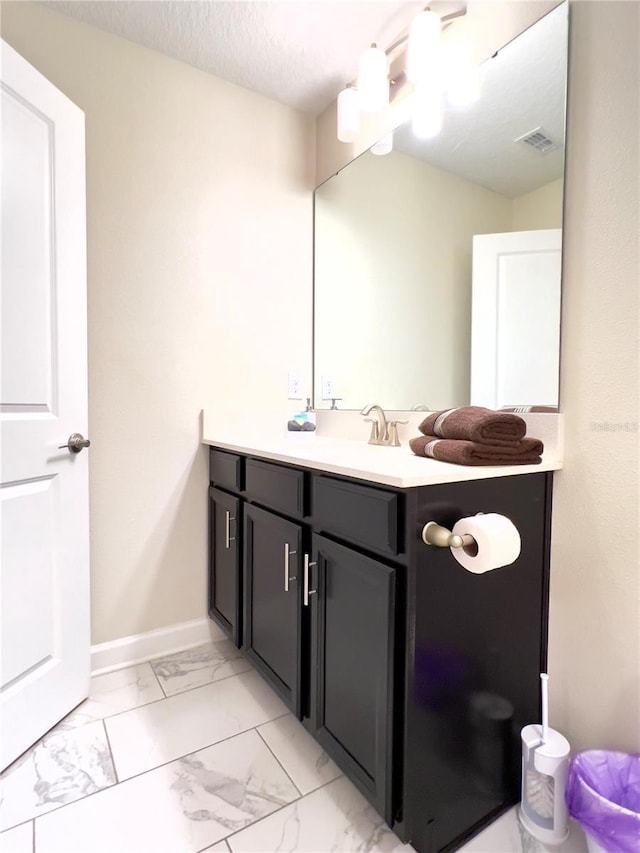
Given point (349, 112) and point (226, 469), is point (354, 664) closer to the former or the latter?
point (226, 469)

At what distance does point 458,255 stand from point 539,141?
0.38 metres

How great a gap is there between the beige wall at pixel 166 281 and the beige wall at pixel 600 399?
1.24 metres

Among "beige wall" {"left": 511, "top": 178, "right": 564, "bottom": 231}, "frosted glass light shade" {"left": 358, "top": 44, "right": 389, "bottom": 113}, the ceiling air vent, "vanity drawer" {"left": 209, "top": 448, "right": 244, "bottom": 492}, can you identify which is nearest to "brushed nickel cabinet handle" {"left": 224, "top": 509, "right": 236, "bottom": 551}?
"vanity drawer" {"left": 209, "top": 448, "right": 244, "bottom": 492}

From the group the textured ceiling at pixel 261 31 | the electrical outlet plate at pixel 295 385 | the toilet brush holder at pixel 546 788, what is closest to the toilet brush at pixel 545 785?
the toilet brush holder at pixel 546 788

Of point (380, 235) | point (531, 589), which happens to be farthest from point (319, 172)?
point (531, 589)

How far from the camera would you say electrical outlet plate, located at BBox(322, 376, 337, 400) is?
2.09 meters

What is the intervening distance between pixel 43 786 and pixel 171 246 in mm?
1790

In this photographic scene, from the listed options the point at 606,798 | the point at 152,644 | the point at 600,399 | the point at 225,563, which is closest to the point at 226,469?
the point at 225,563

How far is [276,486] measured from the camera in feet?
4.47

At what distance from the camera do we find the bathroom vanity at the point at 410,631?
3.05ft

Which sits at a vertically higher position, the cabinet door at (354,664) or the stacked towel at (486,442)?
the stacked towel at (486,442)

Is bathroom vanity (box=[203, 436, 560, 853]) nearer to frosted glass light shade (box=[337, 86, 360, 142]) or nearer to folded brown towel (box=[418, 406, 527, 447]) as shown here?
folded brown towel (box=[418, 406, 527, 447])

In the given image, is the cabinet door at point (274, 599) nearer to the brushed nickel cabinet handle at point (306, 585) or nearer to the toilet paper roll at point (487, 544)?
the brushed nickel cabinet handle at point (306, 585)

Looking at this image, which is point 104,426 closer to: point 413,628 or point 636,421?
point 413,628
